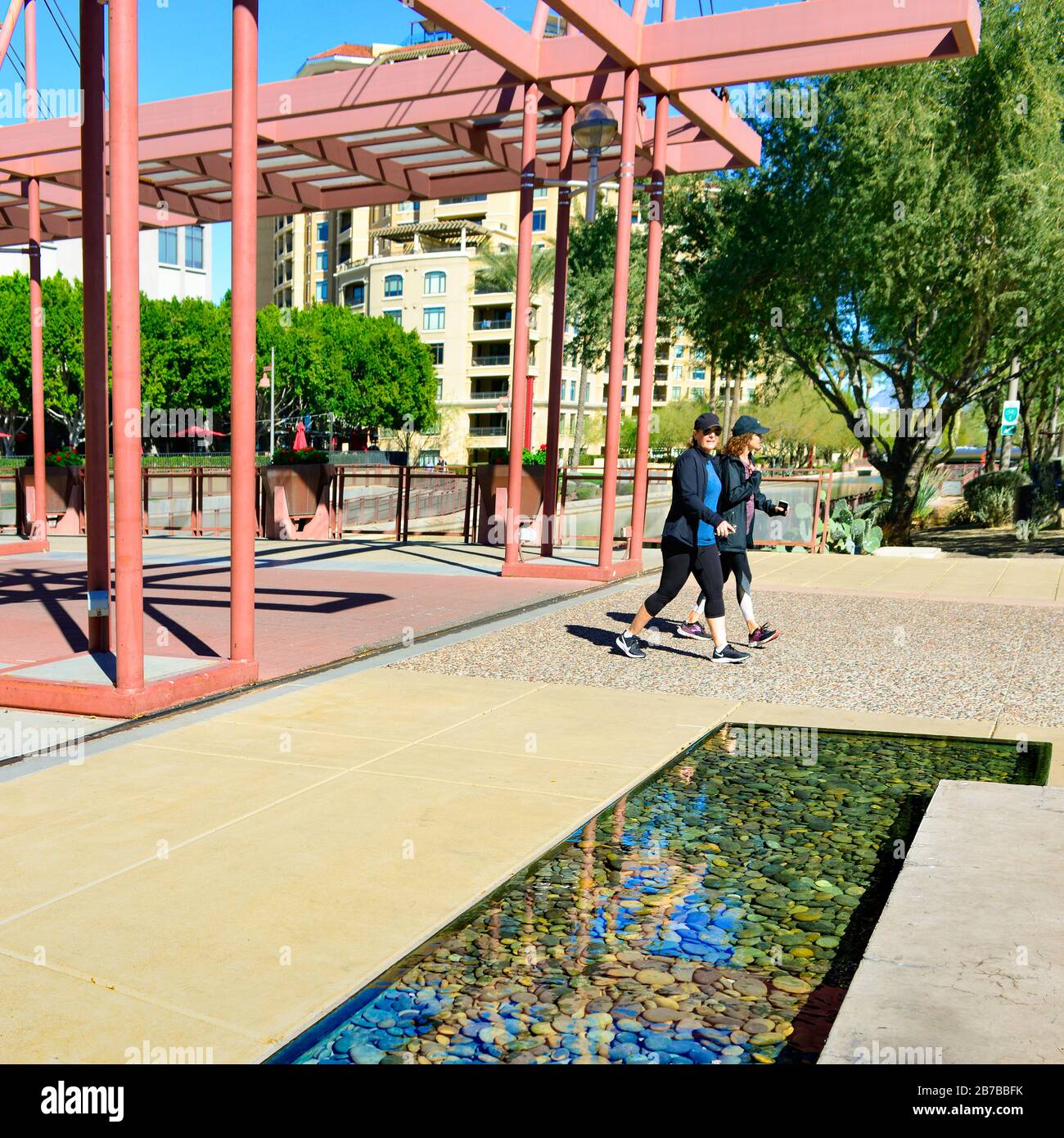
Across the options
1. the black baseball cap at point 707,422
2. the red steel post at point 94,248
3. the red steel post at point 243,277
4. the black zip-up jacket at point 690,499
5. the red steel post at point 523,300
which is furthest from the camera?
the red steel post at point 523,300

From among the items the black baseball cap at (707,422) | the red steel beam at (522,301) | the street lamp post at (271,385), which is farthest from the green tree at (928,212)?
the street lamp post at (271,385)

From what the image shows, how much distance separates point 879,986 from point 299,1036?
5.36 feet

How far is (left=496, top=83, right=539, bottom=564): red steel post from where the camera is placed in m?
13.3

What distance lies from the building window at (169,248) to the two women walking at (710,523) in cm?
6441

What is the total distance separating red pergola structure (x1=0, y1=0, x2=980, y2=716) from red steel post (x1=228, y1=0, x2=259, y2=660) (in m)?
0.02

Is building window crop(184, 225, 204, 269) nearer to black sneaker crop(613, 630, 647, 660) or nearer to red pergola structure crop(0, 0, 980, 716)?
red pergola structure crop(0, 0, 980, 716)

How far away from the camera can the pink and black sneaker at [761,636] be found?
376 inches

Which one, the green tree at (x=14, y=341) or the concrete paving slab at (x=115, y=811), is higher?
the green tree at (x=14, y=341)

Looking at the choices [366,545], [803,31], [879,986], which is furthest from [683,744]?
[366,545]

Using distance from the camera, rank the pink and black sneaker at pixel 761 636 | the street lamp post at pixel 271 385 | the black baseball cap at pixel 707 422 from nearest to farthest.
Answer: the black baseball cap at pixel 707 422, the pink and black sneaker at pixel 761 636, the street lamp post at pixel 271 385

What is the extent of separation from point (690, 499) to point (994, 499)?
81.6 feet

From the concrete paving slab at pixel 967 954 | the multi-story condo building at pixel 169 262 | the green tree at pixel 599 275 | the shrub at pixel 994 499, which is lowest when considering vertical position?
the concrete paving slab at pixel 967 954

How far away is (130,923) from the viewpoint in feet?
12.7

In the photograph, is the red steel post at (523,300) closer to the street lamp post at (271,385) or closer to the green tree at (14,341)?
the green tree at (14,341)
